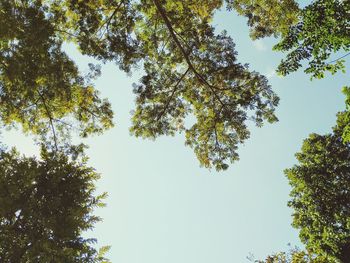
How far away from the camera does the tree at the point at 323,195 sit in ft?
56.3

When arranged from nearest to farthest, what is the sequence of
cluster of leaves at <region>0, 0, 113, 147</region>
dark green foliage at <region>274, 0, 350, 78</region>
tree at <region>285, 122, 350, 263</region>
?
dark green foliage at <region>274, 0, 350, 78</region>
cluster of leaves at <region>0, 0, 113, 147</region>
tree at <region>285, 122, 350, 263</region>

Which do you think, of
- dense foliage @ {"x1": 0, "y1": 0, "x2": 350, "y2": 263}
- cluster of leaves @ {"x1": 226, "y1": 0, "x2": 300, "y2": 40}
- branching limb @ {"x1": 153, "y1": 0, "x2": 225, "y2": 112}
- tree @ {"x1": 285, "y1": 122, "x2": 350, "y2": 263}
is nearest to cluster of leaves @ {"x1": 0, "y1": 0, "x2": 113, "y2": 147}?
dense foliage @ {"x1": 0, "y1": 0, "x2": 350, "y2": 263}

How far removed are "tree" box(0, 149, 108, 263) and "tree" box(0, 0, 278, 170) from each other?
225 cm

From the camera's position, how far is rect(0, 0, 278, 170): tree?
37.1 feet

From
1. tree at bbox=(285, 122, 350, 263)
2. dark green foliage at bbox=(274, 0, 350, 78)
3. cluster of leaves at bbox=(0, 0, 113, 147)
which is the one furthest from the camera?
tree at bbox=(285, 122, 350, 263)

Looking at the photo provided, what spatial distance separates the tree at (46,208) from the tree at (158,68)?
7.39ft

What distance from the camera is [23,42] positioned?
1031 cm

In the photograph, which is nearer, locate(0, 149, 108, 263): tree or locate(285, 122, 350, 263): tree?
locate(0, 149, 108, 263): tree

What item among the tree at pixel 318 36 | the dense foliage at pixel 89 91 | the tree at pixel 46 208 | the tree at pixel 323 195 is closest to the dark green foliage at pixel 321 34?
the tree at pixel 318 36

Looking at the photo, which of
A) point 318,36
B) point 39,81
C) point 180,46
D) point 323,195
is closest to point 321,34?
point 318,36

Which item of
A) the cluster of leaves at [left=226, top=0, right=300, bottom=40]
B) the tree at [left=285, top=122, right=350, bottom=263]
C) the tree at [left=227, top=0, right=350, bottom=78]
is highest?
the cluster of leaves at [left=226, top=0, right=300, bottom=40]

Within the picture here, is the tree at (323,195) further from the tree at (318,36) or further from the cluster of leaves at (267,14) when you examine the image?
the tree at (318,36)

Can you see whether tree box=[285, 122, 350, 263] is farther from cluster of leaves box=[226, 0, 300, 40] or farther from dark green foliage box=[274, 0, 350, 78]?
dark green foliage box=[274, 0, 350, 78]

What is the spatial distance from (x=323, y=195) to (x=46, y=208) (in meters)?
14.7
